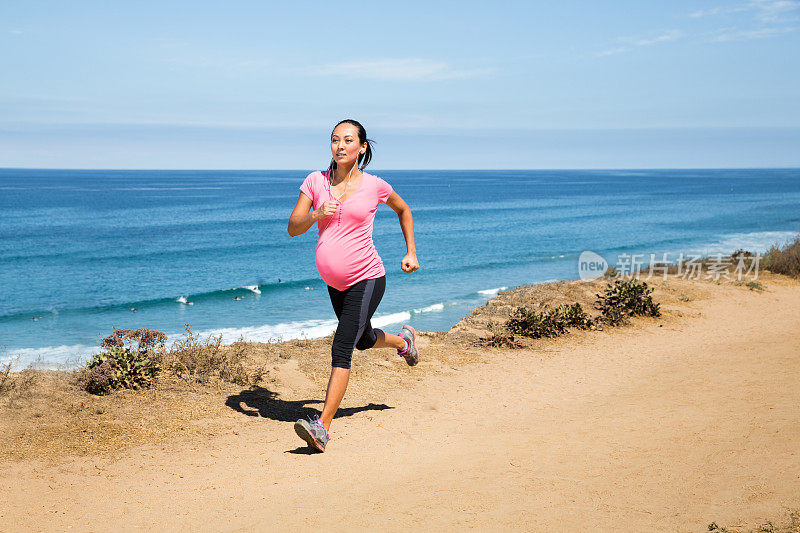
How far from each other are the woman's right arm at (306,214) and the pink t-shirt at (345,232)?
0.24 feet

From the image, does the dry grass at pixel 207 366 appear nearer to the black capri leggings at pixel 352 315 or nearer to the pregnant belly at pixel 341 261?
the black capri leggings at pixel 352 315

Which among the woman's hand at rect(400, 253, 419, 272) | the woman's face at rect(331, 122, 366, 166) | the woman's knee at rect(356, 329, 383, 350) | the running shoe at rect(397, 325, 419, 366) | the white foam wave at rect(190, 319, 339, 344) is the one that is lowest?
the white foam wave at rect(190, 319, 339, 344)

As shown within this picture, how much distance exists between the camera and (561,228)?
4619 centimetres

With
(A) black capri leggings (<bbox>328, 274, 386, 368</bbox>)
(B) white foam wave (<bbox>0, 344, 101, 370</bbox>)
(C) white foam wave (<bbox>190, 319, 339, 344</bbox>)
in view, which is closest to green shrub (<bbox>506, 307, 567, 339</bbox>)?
(A) black capri leggings (<bbox>328, 274, 386, 368</bbox>)

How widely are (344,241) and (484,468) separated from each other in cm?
196

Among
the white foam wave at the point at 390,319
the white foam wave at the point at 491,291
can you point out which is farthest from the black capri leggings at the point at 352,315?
the white foam wave at the point at 491,291

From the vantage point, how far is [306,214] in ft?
14.7

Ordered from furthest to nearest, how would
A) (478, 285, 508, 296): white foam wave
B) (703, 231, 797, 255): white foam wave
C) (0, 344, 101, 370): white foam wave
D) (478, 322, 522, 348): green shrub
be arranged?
(703, 231, 797, 255): white foam wave → (478, 285, 508, 296): white foam wave → (0, 344, 101, 370): white foam wave → (478, 322, 522, 348): green shrub

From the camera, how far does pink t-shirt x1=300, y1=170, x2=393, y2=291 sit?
4.59m

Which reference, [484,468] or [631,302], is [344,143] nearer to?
[484,468]

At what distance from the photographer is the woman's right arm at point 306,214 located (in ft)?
14.3

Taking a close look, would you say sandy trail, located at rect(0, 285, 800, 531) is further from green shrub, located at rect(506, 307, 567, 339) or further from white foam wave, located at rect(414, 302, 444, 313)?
white foam wave, located at rect(414, 302, 444, 313)

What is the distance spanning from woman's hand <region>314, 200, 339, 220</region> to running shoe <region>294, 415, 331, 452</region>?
1.52 metres

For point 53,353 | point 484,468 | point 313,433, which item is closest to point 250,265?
point 53,353
